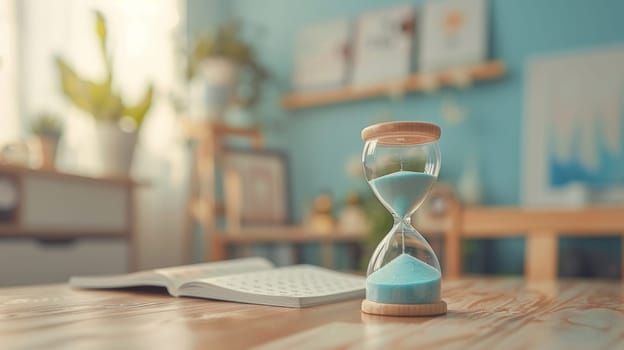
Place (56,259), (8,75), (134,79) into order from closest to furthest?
1. (56,259)
2. (8,75)
3. (134,79)

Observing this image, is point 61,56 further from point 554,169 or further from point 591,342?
point 591,342

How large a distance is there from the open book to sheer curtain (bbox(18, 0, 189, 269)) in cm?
166

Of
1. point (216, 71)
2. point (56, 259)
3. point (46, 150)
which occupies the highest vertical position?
point (216, 71)

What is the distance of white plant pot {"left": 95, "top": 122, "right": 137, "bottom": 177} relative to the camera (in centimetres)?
244

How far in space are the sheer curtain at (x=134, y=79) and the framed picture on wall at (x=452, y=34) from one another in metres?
1.18

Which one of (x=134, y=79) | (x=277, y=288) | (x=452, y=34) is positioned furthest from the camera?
(x=134, y=79)

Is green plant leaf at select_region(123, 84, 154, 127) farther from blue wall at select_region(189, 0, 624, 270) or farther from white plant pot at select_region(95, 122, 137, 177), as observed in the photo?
blue wall at select_region(189, 0, 624, 270)

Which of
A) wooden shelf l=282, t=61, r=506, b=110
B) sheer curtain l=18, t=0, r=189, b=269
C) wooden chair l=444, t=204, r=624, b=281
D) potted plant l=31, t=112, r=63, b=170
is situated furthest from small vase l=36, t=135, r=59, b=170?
wooden chair l=444, t=204, r=624, b=281

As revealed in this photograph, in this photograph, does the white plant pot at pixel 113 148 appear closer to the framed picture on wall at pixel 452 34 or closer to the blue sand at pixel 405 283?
the framed picture on wall at pixel 452 34

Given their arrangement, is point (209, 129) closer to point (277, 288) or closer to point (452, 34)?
point (452, 34)

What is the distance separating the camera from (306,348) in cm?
48

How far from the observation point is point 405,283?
661mm

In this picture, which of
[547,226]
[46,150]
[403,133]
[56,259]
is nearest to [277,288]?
[403,133]

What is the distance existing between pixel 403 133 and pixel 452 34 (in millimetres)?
2188
